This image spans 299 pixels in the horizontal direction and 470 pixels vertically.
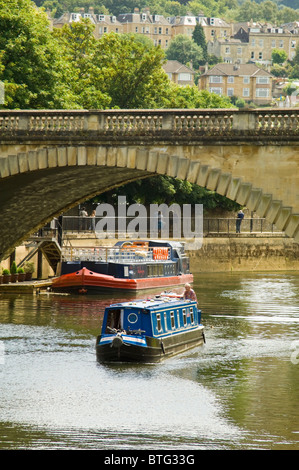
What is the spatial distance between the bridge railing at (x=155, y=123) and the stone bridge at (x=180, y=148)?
0.10 feet

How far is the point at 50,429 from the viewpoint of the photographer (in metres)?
25.3

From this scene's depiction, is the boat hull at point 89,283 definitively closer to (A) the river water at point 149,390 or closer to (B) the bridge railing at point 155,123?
(A) the river water at point 149,390

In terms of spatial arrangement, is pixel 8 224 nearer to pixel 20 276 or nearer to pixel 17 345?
pixel 20 276

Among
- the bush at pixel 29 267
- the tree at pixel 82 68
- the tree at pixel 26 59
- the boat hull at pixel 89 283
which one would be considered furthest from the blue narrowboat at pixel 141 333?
the tree at pixel 82 68

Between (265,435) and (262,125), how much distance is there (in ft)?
37.4

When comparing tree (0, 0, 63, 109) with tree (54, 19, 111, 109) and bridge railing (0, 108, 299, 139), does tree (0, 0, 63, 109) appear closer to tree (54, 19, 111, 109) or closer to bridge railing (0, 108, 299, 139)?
tree (54, 19, 111, 109)

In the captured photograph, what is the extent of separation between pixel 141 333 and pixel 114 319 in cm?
111

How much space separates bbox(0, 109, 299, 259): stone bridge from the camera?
107 feet

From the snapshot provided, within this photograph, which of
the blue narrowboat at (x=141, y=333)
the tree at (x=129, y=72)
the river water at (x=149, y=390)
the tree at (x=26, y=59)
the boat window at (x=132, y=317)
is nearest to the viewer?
the river water at (x=149, y=390)

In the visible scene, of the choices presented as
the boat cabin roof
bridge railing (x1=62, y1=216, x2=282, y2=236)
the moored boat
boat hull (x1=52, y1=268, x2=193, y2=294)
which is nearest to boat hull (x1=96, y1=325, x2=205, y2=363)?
the boat cabin roof

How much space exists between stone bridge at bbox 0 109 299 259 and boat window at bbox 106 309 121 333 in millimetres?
4771

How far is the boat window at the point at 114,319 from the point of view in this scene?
34344mm

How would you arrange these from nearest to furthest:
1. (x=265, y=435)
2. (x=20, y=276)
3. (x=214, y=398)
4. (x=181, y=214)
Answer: (x=265, y=435), (x=214, y=398), (x=20, y=276), (x=181, y=214)
